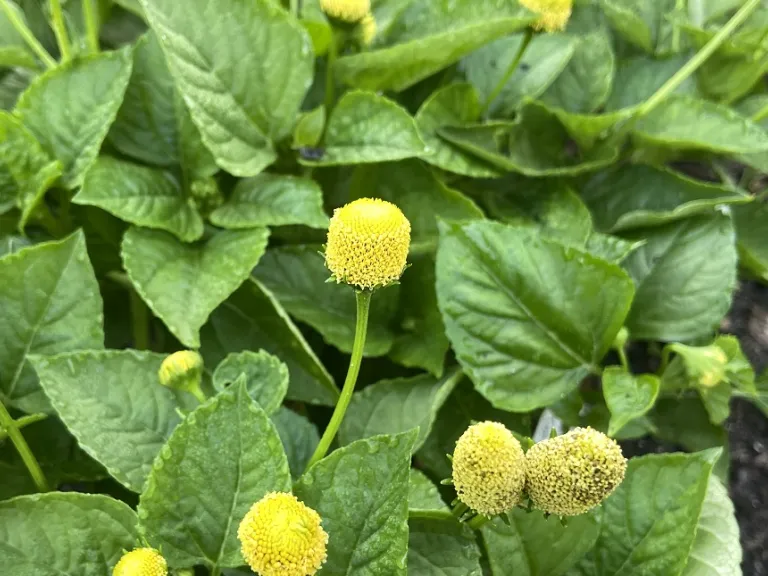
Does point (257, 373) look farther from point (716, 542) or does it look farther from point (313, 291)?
point (716, 542)

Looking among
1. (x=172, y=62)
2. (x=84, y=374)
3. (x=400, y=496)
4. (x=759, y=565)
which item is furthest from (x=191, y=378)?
(x=759, y=565)

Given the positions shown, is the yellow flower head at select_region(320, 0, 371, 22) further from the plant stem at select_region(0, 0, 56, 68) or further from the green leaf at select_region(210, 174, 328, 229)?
the plant stem at select_region(0, 0, 56, 68)

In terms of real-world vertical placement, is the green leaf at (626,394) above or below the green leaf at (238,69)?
below

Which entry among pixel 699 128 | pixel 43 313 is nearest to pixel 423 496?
pixel 43 313

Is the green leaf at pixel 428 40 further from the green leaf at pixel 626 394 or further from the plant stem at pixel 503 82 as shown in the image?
the green leaf at pixel 626 394

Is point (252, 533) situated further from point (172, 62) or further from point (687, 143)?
point (687, 143)

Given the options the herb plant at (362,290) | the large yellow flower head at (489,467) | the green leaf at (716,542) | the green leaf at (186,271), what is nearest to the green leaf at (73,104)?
the herb plant at (362,290)
